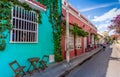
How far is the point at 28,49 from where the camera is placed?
10.2 m

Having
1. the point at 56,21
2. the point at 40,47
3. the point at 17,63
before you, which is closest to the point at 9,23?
the point at 17,63

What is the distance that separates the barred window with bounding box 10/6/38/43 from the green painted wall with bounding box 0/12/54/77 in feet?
0.93

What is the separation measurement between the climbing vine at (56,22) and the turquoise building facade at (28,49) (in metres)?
0.56

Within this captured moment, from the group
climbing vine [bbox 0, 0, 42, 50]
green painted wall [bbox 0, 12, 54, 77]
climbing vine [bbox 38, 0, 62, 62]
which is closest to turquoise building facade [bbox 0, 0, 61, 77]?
green painted wall [bbox 0, 12, 54, 77]

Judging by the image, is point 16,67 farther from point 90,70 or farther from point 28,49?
point 90,70

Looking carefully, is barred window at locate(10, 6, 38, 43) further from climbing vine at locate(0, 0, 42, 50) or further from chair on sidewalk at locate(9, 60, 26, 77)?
chair on sidewalk at locate(9, 60, 26, 77)

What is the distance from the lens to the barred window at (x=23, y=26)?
357 inches

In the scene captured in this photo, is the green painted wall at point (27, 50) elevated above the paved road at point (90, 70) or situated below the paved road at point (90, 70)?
above

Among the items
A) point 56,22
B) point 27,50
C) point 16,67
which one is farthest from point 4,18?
point 56,22

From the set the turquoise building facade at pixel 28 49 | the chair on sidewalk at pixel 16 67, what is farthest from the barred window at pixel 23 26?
the chair on sidewalk at pixel 16 67

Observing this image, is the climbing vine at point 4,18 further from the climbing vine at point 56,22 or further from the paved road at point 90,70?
the climbing vine at point 56,22

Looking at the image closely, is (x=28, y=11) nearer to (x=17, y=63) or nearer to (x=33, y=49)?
(x=33, y=49)

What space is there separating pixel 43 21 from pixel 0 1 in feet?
16.2

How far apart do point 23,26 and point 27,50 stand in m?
1.23
